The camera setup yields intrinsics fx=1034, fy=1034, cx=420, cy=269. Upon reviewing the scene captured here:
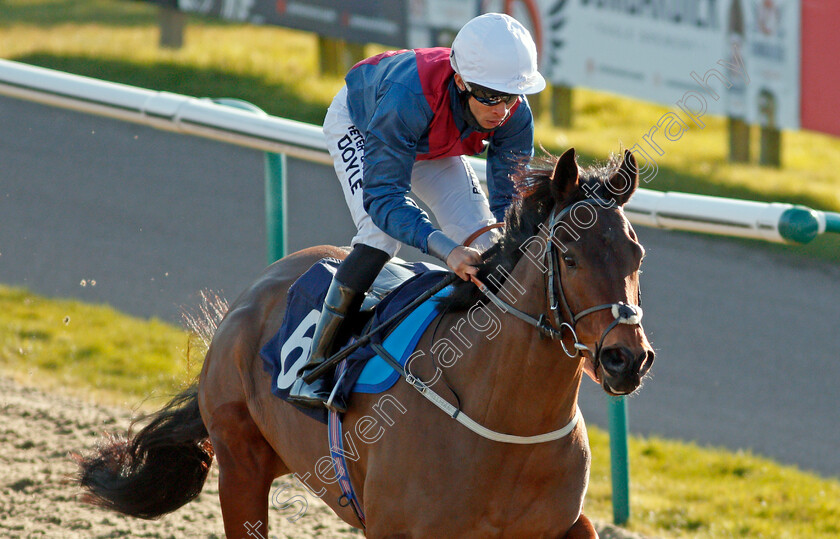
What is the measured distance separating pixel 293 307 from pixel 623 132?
8678 mm

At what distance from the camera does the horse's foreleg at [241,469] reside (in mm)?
3551

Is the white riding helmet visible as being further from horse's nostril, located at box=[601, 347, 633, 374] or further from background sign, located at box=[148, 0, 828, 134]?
background sign, located at box=[148, 0, 828, 134]

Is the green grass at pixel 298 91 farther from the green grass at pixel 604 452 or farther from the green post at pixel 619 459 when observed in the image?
the green post at pixel 619 459

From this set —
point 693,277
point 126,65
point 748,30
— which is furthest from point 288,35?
point 693,277

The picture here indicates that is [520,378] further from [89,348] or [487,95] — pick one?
[89,348]

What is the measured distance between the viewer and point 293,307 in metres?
3.42

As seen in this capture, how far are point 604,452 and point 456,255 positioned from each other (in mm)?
2811

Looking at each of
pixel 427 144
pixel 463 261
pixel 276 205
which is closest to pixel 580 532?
pixel 463 261

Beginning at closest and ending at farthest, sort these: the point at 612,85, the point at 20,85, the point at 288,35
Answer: the point at 20,85 → the point at 612,85 → the point at 288,35

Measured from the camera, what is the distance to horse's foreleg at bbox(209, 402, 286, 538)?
3551 mm

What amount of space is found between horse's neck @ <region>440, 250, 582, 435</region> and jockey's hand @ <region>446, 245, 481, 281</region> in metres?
0.10

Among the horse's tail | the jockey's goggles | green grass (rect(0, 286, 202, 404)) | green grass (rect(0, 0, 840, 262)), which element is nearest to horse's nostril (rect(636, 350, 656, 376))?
the jockey's goggles

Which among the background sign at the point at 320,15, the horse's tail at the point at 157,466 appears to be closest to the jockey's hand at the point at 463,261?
the horse's tail at the point at 157,466

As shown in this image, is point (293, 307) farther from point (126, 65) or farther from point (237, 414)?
point (126, 65)
